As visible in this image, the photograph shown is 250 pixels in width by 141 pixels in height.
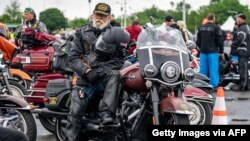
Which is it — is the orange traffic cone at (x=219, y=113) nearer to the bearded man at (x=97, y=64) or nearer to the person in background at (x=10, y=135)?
the bearded man at (x=97, y=64)

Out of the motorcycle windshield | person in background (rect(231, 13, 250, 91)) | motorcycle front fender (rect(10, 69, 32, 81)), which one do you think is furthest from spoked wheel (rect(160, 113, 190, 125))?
person in background (rect(231, 13, 250, 91))

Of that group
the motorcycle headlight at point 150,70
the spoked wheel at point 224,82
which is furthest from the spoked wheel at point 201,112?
the spoked wheel at point 224,82

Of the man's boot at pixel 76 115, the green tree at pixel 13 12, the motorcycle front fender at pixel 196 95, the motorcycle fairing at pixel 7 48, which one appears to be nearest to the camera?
the man's boot at pixel 76 115

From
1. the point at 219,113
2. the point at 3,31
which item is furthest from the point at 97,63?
the point at 3,31

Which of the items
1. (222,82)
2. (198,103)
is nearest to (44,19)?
(222,82)

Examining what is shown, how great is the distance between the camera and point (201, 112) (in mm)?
8625

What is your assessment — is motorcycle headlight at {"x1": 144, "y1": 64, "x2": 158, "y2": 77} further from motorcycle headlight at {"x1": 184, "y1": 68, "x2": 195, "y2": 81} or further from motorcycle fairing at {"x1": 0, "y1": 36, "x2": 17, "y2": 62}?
motorcycle fairing at {"x1": 0, "y1": 36, "x2": 17, "y2": 62}

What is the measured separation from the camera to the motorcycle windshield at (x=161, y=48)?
264 inches

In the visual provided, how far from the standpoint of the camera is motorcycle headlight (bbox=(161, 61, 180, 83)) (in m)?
6.50

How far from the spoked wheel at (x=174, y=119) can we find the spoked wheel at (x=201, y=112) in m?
2.06

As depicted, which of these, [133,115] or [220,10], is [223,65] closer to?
[133,115]

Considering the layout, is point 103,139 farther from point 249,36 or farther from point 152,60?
point 249,36

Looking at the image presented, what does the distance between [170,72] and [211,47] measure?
28.7 ft

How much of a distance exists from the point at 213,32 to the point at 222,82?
1.67 m
